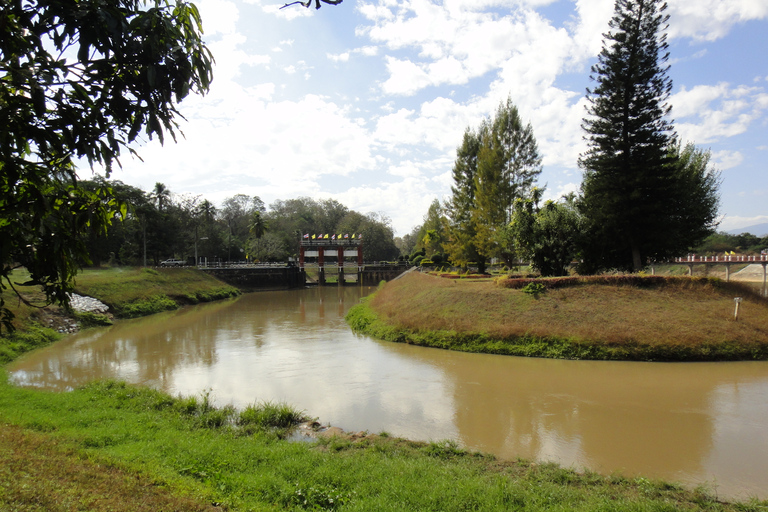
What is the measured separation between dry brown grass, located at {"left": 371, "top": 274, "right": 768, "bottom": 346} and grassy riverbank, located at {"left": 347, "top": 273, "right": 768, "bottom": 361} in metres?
0.03

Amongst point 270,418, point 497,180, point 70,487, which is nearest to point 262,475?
point 70,487

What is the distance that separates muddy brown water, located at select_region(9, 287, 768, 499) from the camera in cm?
721

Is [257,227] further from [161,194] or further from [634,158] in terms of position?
[634,158]

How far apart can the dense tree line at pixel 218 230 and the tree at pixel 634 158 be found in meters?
20.6

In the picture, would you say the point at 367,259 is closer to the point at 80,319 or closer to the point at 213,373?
the point at 80,319

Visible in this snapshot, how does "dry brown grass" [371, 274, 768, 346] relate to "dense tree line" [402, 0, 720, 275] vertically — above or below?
below

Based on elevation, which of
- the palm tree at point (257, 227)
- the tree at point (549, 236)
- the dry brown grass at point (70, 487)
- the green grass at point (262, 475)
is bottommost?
the green grass at point (262, 475)

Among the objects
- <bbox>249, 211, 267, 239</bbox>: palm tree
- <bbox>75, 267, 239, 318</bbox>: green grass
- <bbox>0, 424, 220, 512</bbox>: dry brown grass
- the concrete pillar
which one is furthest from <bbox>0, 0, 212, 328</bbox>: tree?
<bbox>249, 211, 267, 239</bbox>: palm tree

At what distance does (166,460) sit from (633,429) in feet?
25.1

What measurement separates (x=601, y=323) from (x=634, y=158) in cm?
890

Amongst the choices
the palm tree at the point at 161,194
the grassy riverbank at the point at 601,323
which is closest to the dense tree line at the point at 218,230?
the palm tree at the point at 161,194

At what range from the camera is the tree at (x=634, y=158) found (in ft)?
61.7

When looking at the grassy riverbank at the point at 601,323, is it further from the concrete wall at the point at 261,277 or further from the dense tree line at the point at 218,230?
the concrete wall at the point at 261,277

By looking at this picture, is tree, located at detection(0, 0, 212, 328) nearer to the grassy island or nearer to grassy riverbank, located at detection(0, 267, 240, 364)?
the grassy island
